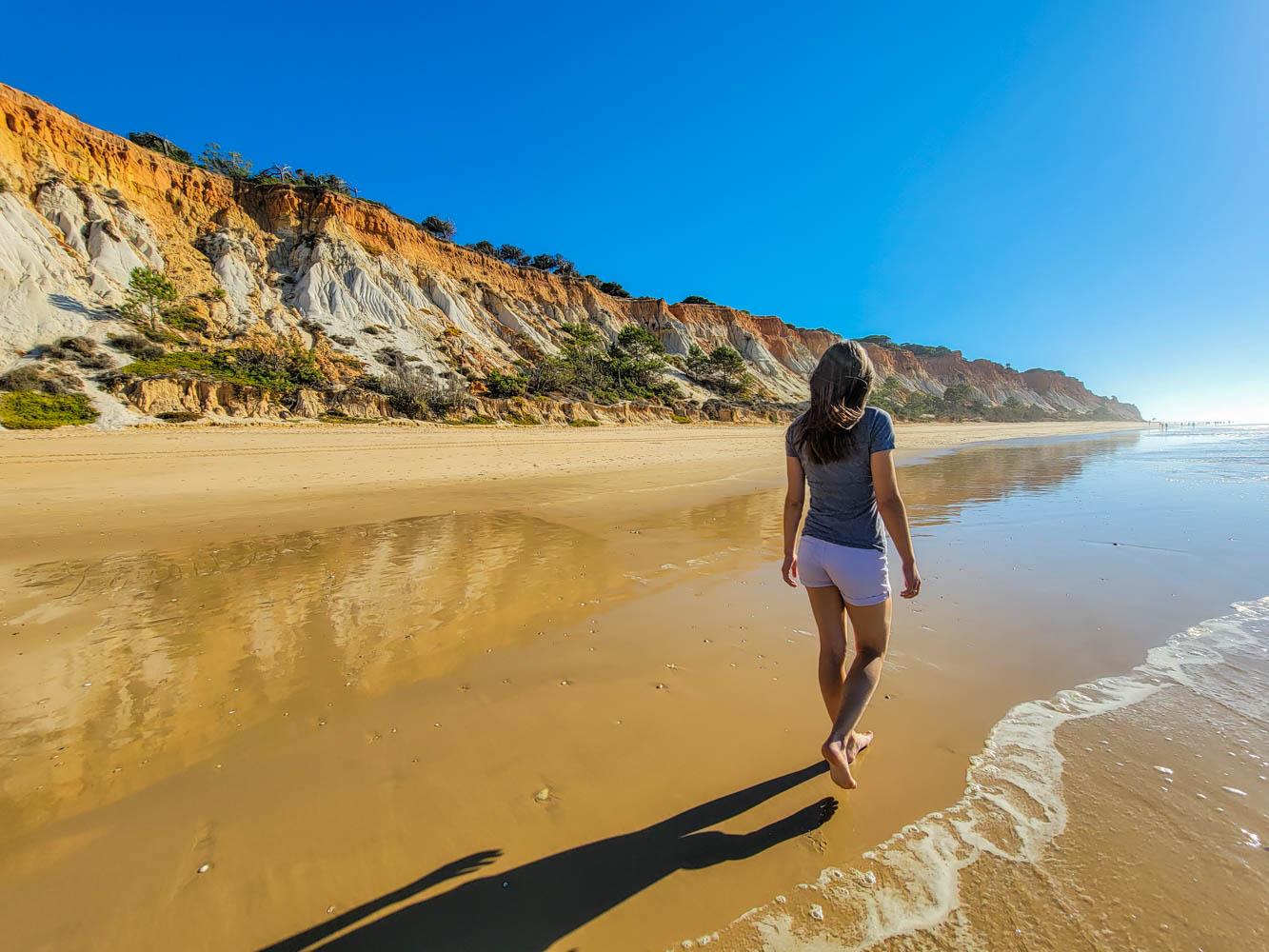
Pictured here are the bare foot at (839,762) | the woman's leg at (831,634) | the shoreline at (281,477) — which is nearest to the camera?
the bare foot at (839,762)

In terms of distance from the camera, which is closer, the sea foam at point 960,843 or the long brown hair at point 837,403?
the sea foam at point 960,843

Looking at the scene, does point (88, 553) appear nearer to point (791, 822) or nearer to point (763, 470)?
point (791, 822)

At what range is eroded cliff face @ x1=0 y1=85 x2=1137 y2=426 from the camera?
2500 cm

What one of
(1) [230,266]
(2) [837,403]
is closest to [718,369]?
(1) [230,266]

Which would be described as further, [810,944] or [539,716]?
[539,716]

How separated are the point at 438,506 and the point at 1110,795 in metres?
8.89

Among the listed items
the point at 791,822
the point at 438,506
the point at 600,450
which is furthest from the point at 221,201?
the point at 791,822

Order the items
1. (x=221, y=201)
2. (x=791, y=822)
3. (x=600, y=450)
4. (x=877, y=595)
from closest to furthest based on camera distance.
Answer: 1. (x=791, y=822)
2. (x=877, y=595)
3. (x=600, y=450)
4. (x=221, y=201)

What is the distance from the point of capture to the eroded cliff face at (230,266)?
25000 mm

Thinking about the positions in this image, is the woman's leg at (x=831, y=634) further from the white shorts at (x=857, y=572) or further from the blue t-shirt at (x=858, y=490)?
the blue t-shirt at (x=858, y=490)

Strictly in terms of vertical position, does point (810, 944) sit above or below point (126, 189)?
below

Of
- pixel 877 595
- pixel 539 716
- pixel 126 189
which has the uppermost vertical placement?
pixel 126 189

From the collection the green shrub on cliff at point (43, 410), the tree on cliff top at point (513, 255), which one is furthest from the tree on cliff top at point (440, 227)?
the green shrub on cliff at point (43, 410)

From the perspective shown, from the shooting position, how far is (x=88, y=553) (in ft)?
19.6
